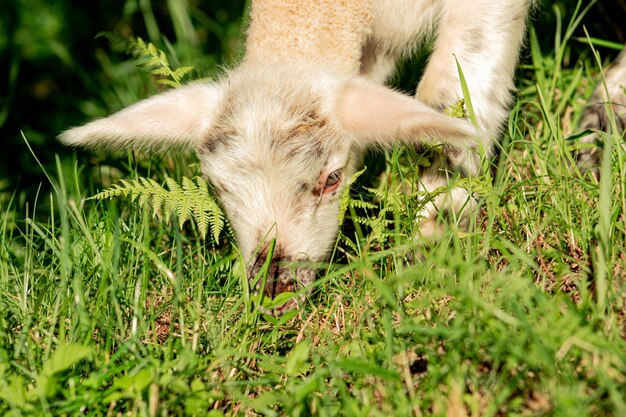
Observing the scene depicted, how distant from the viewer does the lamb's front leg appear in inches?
143

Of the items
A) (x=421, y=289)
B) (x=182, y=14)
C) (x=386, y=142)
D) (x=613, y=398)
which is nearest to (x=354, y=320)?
(x=421, y=289)

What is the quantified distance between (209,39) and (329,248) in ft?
14.3

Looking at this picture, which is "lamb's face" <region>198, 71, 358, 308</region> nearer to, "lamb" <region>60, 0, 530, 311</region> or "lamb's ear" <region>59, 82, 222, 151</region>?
"lamb" <region>60, 0, 530, 311</region>

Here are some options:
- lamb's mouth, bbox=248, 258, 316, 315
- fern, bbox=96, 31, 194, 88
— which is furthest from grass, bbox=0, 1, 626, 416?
fern, bbox=96, 31, 194, 88

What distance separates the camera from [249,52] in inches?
152

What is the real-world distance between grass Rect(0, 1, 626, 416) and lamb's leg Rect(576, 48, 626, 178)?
304mm

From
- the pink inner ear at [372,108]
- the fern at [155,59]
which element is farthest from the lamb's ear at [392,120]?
the fern at [155,59]

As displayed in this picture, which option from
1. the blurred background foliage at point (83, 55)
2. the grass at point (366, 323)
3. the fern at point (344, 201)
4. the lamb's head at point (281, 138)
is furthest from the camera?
the blurred background foliage at point (83, 55)

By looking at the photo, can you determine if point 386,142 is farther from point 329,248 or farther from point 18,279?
point 18,279

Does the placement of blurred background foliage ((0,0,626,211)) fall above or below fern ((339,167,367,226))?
below

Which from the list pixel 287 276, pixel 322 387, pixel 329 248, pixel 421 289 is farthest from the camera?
pixel 329 248

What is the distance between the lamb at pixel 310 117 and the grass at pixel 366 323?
0.65ft

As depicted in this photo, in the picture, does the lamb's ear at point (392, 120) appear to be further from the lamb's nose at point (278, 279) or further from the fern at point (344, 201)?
the lamb's nose at point (278, 279)

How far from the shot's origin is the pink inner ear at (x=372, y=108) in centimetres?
319
